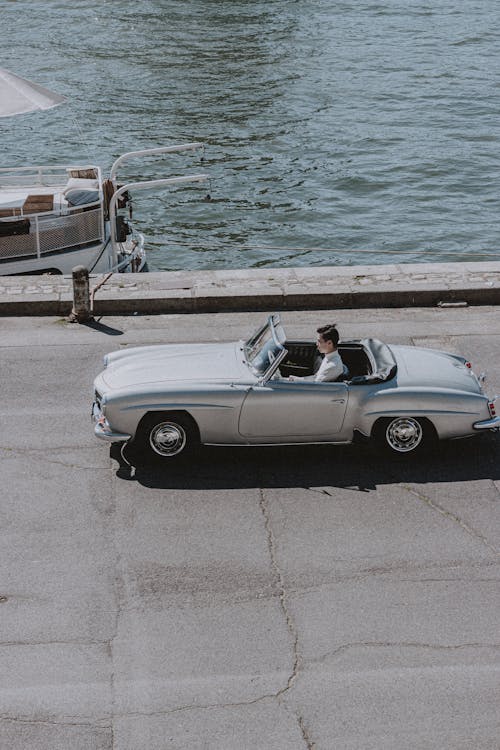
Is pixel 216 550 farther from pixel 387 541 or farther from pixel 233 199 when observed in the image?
pixel 233 199

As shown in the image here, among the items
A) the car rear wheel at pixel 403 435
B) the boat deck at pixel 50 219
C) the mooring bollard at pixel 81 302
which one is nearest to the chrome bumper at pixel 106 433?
the car rear wheel at pixel 403 435

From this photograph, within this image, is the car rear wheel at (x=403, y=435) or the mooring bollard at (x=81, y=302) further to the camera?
the mooring bollard at (x=81, y=302)

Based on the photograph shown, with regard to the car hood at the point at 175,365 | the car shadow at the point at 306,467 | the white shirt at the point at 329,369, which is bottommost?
the car shadow at the point at 306,467

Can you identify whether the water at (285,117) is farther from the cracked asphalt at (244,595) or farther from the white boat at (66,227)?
the cracked asphalt at (244,595)

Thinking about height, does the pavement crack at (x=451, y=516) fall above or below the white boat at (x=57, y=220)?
above

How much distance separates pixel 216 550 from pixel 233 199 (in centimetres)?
2098

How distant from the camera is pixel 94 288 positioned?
15.4 meters

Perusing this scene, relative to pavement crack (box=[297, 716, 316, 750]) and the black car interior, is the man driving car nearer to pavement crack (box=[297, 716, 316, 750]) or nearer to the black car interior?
the black car interior

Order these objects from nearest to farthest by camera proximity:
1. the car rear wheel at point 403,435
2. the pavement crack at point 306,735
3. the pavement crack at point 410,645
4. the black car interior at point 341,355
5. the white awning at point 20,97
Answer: the pavement crack at point 306,735 < the pavement crack at point 410,645 < the car rear wheel at point 403,435 < the black car interior at point 341,355 < the white awning at point 20,97

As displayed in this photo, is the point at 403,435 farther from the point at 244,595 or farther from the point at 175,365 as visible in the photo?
the point at 244,595

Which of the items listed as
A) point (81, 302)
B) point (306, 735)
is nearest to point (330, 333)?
point (306, 735)

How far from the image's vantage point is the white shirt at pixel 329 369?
10.1m

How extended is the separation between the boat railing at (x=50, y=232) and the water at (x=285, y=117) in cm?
343

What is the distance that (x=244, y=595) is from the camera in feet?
26.9
